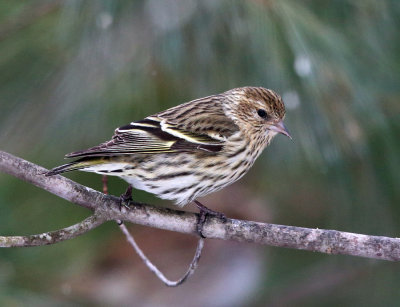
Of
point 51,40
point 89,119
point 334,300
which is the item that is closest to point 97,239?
point 89,119

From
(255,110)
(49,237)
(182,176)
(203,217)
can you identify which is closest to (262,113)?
(255,110)

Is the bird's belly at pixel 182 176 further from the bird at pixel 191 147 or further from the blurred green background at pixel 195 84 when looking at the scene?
the blurred green background at pixel 195 84

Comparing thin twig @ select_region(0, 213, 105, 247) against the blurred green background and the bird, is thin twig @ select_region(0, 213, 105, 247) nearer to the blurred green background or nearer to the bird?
the bird

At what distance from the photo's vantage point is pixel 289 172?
9.68ft

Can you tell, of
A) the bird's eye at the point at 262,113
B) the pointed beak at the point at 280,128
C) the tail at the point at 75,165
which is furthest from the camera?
the bird's eye at the point at 262,113

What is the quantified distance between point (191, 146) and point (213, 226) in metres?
0.48

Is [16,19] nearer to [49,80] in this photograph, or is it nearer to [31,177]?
[49,80]

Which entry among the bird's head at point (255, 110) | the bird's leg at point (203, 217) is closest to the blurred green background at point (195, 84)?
the bird's head at point (255, 110)

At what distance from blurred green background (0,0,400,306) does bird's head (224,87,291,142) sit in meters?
0.13

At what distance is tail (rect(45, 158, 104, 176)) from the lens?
2.31 m

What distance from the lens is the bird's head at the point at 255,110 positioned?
303 centimetres

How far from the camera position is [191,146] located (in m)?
2.96

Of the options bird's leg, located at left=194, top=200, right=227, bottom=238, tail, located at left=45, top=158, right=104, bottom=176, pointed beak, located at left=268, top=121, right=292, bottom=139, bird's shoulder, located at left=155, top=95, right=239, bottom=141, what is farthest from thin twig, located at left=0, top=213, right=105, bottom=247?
pointed beak, located at left=268, top=121, right=292, bottom=139

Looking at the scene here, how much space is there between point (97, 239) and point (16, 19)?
1.12m
